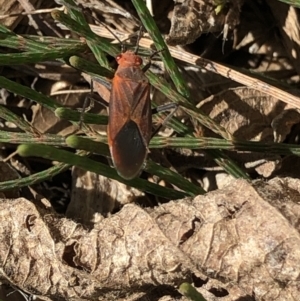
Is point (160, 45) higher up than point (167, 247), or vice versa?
point (160, 45)

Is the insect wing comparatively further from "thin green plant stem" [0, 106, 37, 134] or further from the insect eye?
"thin green plant stem" [0, 106, 37, 134]

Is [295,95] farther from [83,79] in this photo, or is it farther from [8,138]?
[8,138]

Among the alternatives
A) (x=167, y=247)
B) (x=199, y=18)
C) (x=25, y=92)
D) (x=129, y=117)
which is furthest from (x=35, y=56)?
(x=167, y=247)

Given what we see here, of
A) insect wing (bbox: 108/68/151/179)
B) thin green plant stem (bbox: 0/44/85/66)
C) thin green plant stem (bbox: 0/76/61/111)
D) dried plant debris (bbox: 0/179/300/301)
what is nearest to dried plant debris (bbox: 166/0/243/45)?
insect wing (bbox: 108/68/151/179)

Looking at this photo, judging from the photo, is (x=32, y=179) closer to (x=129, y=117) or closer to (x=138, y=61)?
(x=129, y=117)

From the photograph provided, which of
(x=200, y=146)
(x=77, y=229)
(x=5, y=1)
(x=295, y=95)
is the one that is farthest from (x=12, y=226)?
(x=295, y=95)

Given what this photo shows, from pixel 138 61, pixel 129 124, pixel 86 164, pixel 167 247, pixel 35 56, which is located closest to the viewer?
pixel 167 247

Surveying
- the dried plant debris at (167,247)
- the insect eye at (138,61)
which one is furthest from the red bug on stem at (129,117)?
the dried plant debris at (167,247)
